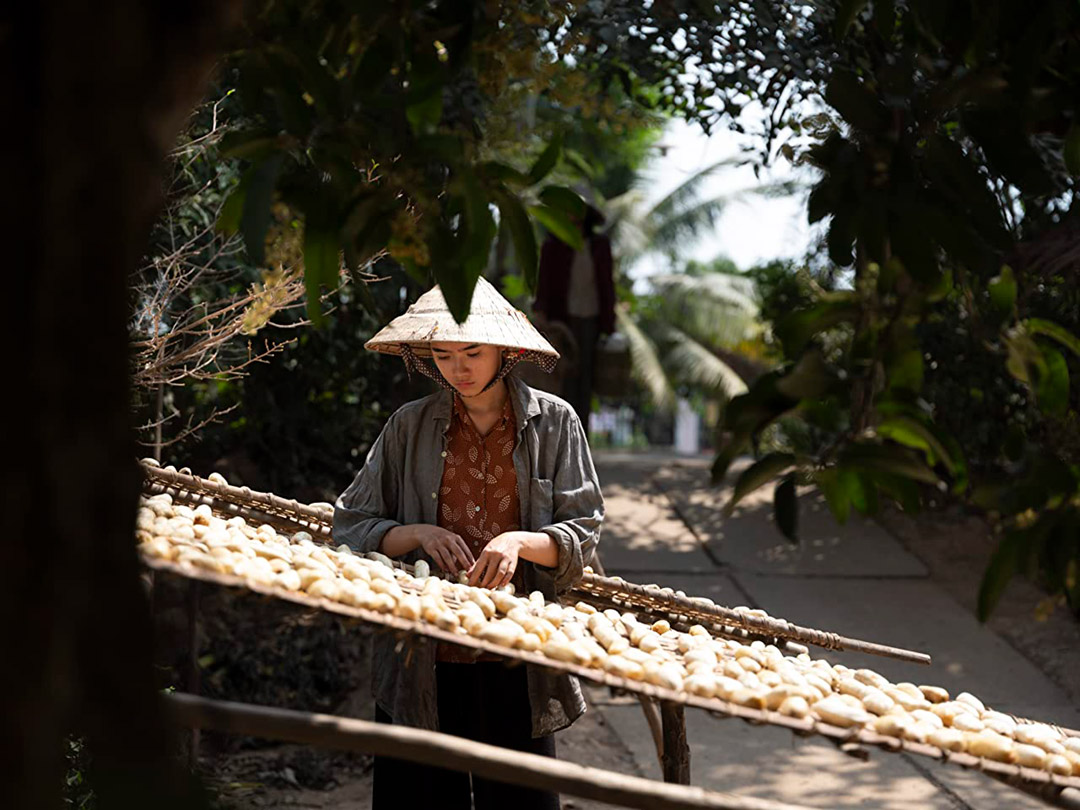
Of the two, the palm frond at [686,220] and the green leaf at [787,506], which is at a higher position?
the palm frond at [686,220]

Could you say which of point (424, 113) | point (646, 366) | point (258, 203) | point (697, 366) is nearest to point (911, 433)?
point (424, 113)

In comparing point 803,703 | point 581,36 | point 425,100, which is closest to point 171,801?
point 425,100

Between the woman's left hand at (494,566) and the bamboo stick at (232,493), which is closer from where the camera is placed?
the woman's left hand at (494,566)

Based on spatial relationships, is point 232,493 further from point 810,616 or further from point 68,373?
point 810,616

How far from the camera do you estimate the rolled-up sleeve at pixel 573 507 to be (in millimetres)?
2514

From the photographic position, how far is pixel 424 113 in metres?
1.34

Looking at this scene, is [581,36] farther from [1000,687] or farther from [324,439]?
[1000,687]

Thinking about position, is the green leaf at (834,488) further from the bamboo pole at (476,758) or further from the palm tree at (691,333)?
the palm tree at (691,333)

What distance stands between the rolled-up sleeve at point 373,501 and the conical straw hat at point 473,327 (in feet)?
0.71

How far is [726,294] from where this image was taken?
17609 mm

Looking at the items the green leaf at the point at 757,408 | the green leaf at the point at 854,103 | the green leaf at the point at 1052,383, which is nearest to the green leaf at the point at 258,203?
the green leaf at the point at 757,408

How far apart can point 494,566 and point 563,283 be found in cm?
429

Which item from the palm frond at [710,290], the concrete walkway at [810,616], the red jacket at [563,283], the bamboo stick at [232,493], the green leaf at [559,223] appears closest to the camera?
the green leaf at [559,223]

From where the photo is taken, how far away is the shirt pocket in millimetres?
2605
